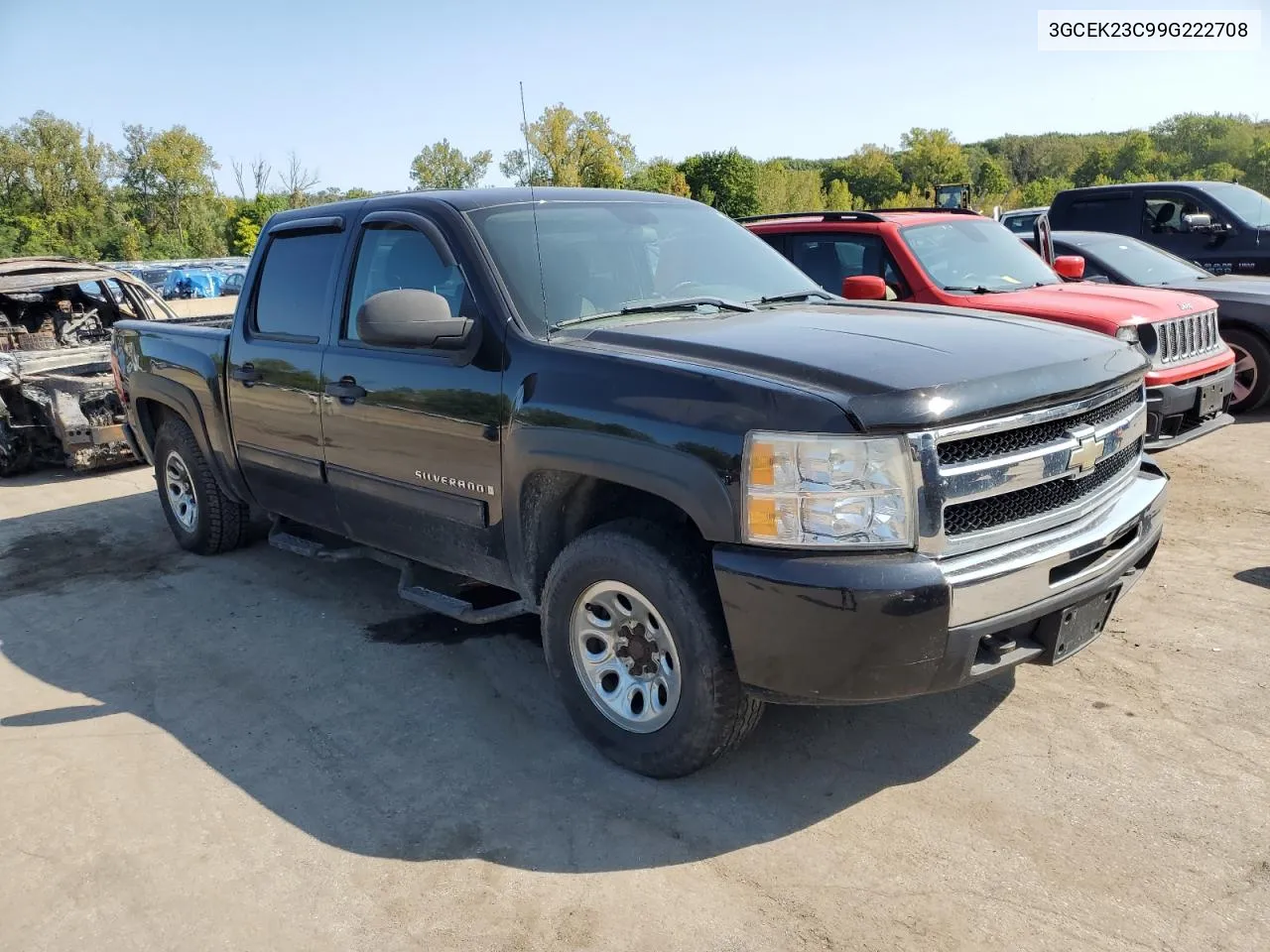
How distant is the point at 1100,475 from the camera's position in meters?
3.33

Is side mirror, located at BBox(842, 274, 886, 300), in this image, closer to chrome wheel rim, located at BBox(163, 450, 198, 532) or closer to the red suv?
the red suv

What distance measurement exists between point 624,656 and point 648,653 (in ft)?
0.37

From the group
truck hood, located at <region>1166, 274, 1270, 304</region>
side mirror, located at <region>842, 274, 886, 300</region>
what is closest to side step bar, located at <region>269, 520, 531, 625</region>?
side mirror, located at <region>842, 274, 886, 300</region>

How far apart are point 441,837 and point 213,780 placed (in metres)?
1.01

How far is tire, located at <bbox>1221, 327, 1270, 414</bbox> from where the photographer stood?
8.48 metres

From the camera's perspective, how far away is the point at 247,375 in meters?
4.99

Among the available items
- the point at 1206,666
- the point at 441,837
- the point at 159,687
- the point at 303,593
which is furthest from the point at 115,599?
the point at 1206,666

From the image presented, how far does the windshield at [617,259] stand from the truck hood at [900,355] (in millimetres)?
245

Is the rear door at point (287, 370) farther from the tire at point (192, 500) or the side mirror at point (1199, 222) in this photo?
the side mirror at point (1199, 222)

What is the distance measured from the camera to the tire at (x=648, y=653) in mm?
3008

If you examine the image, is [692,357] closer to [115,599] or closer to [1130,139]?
[115,599]

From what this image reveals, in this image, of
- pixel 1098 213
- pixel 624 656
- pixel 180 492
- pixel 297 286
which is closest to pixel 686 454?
pixel 624 656

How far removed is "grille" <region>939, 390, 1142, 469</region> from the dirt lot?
1101mm

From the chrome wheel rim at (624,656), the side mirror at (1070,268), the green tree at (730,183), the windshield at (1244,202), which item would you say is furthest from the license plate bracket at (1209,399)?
the green tree at (730,183)
